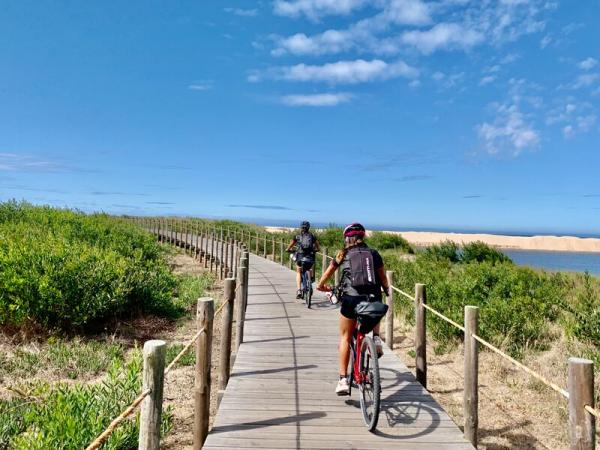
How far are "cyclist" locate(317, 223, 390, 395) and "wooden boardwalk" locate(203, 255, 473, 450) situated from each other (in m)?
0.46

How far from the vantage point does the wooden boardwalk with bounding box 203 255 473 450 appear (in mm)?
4047

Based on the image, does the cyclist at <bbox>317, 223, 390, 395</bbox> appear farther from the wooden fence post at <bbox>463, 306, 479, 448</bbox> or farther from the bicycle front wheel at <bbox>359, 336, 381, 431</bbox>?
the wooden fence post at <bbox>463, 306, 479, 448</bbox>

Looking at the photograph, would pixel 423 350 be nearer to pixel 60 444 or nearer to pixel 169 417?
pixel 169 417

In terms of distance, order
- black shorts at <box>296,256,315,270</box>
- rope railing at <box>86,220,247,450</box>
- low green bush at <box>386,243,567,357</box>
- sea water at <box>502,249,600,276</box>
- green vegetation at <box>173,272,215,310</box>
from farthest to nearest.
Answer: sea water at <box>502,249,600,276</box>
green vegetation at <box>173,272,215,310</box>
black shorts at <box>296,256,315,270</box>
low green bush at <box>386,243,567,357</box>
rope railing at <box>86,220,247,450</box>

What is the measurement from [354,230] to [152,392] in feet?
8.41

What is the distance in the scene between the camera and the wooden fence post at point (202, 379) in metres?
4.29

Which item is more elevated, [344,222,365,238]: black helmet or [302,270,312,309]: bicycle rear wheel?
[344,222,365,238]: black helmet

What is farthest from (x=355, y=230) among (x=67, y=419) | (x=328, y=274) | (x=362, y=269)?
(x=67, y=419)

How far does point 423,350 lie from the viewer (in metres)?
5.74

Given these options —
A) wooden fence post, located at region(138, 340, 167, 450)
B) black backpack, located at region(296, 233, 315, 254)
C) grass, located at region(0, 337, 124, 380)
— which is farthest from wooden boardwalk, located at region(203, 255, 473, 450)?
grass, located at region(0, 337, 124, 380)

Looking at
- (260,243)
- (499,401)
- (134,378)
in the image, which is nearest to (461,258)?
(260,243)

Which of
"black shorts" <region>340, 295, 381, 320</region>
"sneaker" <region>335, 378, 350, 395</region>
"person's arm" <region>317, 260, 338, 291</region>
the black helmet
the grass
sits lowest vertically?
the grass

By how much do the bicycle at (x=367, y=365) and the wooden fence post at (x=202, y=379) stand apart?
1463 millimetres

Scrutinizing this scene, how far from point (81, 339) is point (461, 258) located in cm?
1694
